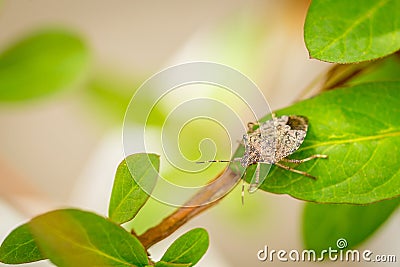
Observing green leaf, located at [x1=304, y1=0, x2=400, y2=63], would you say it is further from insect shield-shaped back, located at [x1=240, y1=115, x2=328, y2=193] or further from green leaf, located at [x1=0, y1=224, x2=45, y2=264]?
green leaf, located at [x1=0, y1=224, x2=45, y2=264]

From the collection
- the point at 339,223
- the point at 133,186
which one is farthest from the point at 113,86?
the point at 133,186

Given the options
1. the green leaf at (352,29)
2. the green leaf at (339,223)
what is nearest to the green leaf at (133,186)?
the green leaf at (352,29)

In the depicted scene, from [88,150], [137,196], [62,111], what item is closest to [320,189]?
[137,196]

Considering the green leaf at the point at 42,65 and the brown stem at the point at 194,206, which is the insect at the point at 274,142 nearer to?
the brown stem at the point at 194,206

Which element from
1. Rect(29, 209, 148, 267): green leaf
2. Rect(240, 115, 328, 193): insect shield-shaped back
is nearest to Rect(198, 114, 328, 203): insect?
Rect(240, 115, 328, 193): insect shield-shaped back

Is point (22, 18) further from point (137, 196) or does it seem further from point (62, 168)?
point (137, 196)

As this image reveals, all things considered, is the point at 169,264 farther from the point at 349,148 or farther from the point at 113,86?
the point at 113,86
